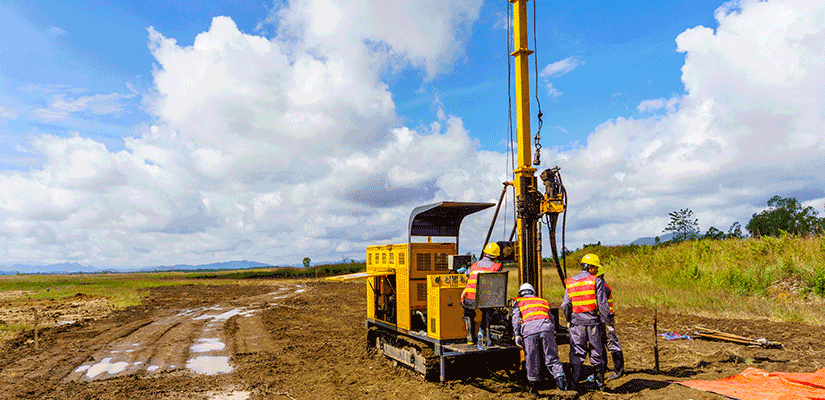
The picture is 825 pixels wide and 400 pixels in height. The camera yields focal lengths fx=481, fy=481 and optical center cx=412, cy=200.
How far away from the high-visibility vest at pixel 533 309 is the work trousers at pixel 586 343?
A: 762 millimetres

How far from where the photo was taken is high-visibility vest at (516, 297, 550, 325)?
316 inches

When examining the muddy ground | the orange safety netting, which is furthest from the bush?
the orange safety netting

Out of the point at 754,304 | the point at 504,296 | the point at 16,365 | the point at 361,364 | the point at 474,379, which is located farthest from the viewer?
the point at 754,304

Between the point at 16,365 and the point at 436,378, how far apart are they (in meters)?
11.7

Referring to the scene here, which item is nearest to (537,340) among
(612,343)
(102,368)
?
(612,343)

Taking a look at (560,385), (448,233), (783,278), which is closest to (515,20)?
(448,233)

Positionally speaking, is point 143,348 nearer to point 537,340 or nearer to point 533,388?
point 533,388

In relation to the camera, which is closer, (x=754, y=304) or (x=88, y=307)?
(x=754, y=304)

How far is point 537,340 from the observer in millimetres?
8039

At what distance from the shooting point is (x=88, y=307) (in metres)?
27.8

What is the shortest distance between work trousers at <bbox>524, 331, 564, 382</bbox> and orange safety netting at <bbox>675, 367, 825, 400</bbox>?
2109 mm

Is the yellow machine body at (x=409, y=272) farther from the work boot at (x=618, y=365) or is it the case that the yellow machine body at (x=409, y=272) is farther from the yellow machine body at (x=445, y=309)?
the work boot at (x=618, y=365)

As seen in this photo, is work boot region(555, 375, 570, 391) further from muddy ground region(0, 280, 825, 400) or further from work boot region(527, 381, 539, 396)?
work boot region(527, 381, 539, 396)

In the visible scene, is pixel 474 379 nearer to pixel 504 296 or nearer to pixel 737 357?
pixel 504 296
